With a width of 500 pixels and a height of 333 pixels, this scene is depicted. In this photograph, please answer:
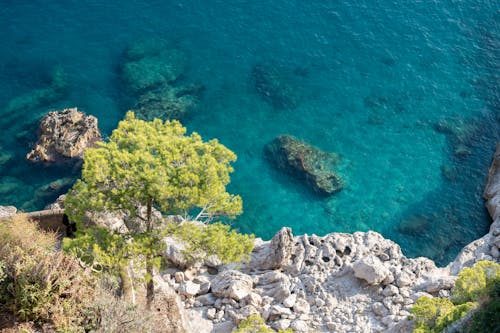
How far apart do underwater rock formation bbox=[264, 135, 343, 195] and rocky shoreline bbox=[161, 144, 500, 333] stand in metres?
9.22

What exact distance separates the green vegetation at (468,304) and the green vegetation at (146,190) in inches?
359

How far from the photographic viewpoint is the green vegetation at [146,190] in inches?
1031

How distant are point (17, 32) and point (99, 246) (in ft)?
137

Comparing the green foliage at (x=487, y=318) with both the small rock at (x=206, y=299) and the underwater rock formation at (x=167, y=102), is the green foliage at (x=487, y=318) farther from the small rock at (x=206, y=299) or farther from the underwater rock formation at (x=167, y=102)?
the underwater rock formation at (x=167, y=102)

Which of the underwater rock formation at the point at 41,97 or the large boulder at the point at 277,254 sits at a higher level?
the large boulder at the point at 277,254

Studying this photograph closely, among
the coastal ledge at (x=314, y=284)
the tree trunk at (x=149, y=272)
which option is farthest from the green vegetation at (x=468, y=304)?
the tree trunk at (x=149, y=272)

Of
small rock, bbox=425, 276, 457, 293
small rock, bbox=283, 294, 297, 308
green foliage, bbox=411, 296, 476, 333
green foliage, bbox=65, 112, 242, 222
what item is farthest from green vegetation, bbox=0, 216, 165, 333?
small rock, bbox=425, 276, 457, 293

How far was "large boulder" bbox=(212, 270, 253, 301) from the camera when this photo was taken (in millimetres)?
33031

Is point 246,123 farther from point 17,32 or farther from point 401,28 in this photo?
point 17,32

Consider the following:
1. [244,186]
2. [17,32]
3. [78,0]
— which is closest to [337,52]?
[244,186]

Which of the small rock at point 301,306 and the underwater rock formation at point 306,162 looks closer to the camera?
the small rock at point 301,306

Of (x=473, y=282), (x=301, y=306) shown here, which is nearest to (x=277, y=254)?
(x=301, y=306)

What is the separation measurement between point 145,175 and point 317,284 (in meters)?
13.7

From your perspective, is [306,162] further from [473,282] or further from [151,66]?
[473,282]
